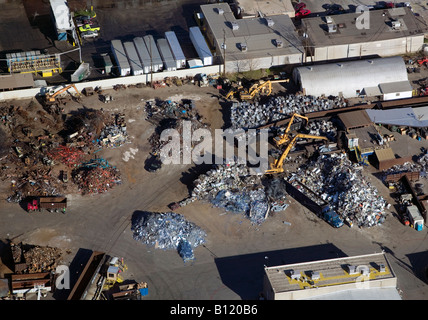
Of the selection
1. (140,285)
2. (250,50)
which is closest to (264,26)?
(250,50)

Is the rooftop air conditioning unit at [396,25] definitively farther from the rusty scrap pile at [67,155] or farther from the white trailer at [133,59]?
the rusty scrap pile at [67,155]

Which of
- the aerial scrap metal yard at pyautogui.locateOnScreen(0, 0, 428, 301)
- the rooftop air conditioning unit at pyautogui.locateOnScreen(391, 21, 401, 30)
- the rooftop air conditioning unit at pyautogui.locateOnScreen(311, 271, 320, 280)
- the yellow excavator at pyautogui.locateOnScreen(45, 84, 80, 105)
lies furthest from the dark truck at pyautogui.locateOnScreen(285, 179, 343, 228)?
the rooftop air conditioning unit at pyautogui.locateOnScreen(391, 21, 401, 30)

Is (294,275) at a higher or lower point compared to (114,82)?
lower

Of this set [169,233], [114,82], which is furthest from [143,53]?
[169,233]

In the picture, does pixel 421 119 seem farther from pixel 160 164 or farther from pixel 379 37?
pixel 160 164

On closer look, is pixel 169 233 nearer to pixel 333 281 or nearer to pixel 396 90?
pixel 333 281
